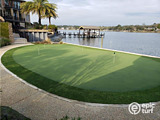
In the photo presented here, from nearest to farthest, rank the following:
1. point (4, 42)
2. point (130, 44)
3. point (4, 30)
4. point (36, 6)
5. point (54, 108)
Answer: point (54, 108)
point (4, 42)
point (4, 30)
point (36, 6)
point (130, 44)

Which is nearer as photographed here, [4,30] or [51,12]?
[4,30]

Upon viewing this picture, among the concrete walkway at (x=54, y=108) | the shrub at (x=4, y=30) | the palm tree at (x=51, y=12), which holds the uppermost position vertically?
the palm tree at (x=51, y=12)

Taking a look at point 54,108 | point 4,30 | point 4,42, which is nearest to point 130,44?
point 4,30

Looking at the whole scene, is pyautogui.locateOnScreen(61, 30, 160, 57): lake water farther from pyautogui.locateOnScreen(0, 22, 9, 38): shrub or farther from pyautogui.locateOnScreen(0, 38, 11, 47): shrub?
pyautogui.locateOnScreen(0, 22, 9, 38): shrub

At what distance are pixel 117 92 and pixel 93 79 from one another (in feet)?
4.56

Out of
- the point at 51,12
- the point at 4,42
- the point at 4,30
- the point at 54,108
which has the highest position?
the point at 51,12

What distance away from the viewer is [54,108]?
329cm

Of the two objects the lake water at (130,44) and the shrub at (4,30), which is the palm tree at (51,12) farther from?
the shrub at (4,30)

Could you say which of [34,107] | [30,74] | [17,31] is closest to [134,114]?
[34,107]

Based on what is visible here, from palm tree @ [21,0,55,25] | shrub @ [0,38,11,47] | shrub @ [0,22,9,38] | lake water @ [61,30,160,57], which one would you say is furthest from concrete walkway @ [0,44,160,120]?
palm tree @ [21,0,55,25]

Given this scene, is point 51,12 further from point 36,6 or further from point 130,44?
point 130,44

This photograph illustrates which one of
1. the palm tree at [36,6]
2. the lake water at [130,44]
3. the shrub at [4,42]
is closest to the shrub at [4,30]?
the shrub at [4,42]

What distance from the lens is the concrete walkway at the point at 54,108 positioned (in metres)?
3.03

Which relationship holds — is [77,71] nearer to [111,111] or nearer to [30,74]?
[30,74]
